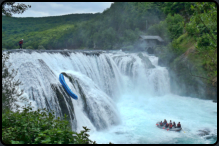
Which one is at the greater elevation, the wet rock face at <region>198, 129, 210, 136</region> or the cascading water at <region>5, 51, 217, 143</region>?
the cascading water at <region>5, 51, 217, 143</region>

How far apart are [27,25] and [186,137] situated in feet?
119

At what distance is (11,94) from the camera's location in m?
5.90

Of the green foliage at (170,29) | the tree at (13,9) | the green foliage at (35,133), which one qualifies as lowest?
the green foliage at (35,133)

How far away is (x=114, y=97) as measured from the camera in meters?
16.5

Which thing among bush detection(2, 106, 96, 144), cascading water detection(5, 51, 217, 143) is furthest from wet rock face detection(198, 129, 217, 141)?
bush detection(2, 106, 96, 144)

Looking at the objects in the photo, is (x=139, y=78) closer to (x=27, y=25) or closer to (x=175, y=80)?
(x=175, y=80)

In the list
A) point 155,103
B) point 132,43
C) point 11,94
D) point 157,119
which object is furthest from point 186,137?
point 132,43

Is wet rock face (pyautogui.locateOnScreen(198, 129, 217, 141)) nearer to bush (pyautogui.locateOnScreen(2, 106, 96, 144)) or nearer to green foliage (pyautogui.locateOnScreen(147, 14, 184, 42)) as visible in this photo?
bush (pyautogui.locateOnScreen(2, 106, 96, 144))

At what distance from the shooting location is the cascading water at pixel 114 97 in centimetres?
963

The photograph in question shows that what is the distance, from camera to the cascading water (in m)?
9.63

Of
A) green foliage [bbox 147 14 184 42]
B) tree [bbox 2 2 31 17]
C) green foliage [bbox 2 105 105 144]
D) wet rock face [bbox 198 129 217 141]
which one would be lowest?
wet rock face [bbox 198 129 217 141]

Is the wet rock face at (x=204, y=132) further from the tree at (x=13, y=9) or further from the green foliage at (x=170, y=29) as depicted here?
the green foliage at (x=170, y=29)

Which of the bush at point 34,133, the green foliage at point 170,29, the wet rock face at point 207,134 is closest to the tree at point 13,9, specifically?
the bush at point 34,133

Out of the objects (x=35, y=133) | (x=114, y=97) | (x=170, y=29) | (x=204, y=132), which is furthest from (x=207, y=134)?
(x=170, y=29)
